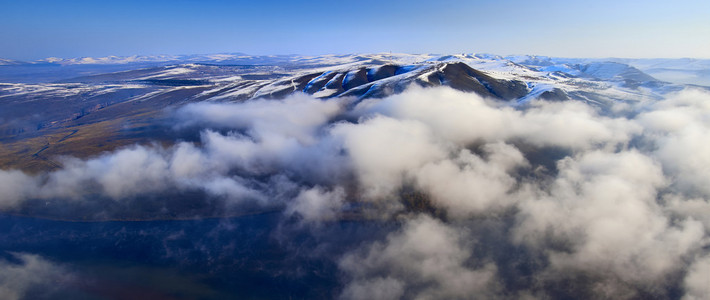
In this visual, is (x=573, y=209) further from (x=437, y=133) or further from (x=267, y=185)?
(x=267, y=185)

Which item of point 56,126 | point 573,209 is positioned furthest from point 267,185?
point 56,126

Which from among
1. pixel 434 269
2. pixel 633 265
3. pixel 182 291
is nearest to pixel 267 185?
pixel 182 291

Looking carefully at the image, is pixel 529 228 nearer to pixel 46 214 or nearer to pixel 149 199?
pixel 149 199

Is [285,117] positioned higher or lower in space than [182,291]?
higher

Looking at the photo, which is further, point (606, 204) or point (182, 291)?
point (606, 204)

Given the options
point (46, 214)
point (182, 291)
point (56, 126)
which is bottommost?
point (182, 291)

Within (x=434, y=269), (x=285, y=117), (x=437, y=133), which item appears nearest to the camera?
(x=434, y=269)

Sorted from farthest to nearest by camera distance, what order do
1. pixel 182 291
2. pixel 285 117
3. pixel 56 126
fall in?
pixel 56 126, pixel 285 117, pixel 182 291

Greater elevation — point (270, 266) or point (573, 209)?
point (573, 209)

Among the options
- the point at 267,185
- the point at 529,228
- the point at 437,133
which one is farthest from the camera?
the point at 437,133
